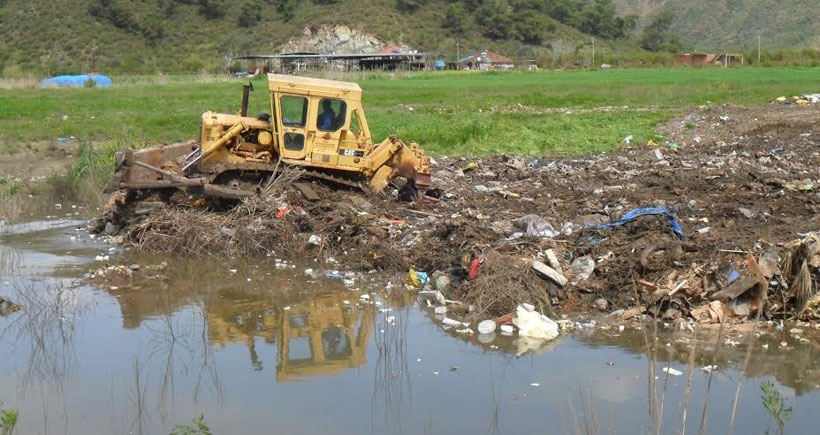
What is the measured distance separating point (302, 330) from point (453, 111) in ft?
74.4

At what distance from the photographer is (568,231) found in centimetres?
1115

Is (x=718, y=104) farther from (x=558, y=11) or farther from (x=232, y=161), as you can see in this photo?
(x=558, y=11)

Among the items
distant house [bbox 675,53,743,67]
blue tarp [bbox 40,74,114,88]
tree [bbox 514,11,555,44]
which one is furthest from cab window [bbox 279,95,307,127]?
tree [bbox 514,11,555,44]

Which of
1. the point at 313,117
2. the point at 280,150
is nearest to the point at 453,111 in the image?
the point at 313,117

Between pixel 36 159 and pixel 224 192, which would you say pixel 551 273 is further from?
pixel 36 159

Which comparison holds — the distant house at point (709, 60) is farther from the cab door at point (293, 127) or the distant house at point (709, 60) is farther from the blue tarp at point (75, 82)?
the cab door at point (293, 127)

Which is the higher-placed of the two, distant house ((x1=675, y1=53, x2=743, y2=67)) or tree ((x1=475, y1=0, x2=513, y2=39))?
tree ((x1=475, y1=0, x2=513, y2=39))

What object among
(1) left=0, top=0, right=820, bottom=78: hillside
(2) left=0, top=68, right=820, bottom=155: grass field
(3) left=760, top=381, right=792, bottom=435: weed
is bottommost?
(3) left=760, top=381, right=792, bottom=435: weed

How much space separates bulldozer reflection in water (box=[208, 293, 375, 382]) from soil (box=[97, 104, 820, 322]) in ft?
3.72

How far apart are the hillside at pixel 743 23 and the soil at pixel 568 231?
90.3 m

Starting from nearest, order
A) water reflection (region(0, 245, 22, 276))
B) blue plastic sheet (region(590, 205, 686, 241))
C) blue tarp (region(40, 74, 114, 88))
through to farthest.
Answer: blue plastic sheet (region(590, 205, 686, 241))
water reflection (region(0, 245, 22, 276))
blue tarp (region(40, 74, 114, 88))

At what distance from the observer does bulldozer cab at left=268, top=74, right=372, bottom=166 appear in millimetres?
13422

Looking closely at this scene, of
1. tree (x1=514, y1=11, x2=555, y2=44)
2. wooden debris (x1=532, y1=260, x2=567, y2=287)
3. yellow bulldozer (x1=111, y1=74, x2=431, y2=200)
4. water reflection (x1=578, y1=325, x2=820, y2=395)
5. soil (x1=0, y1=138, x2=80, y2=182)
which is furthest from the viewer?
tree (x1=514, y1=11, x2=555, y2=44)

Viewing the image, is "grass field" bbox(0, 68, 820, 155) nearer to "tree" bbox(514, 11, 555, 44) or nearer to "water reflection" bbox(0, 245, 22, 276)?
"water reflection" bbox(0, 245, 22, 276)
